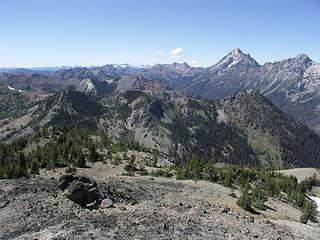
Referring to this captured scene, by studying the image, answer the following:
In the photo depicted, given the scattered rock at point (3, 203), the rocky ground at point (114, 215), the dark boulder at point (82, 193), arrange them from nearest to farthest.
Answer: the rocky ground at point (114, 215), the scattered rock at point (3, 203), the dark boulder at point (82, 193)

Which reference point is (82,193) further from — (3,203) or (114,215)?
(3,203)

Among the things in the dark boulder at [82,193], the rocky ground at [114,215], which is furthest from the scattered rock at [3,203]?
the dark boulder at [82,193]

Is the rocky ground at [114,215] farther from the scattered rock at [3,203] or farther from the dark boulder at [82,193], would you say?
the scattered rock at [3,203]

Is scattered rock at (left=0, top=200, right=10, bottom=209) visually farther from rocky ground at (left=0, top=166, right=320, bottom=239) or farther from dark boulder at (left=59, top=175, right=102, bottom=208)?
dark boulder at (left=59, top=175, right=102, bottom=208)

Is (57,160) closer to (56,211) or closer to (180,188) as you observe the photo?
(180,188)

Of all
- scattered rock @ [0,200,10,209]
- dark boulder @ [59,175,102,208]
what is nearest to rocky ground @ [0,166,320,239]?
dark boulder @ [59,175,102,208]

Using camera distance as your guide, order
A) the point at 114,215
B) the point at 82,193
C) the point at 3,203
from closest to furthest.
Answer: the point at 114,215 < the point at 3,203 < the point at 82,193

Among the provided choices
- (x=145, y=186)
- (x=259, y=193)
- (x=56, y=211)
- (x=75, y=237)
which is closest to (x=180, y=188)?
(x=145, y=186)

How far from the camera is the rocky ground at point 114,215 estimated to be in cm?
4319

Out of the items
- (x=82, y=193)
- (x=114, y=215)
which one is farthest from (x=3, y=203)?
(x=114, y=215)

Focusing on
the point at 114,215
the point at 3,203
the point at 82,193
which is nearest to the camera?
the point at 114,215

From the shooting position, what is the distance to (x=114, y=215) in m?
47.7

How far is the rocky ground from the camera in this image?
43188mm

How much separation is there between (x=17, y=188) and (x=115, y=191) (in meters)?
12.5
